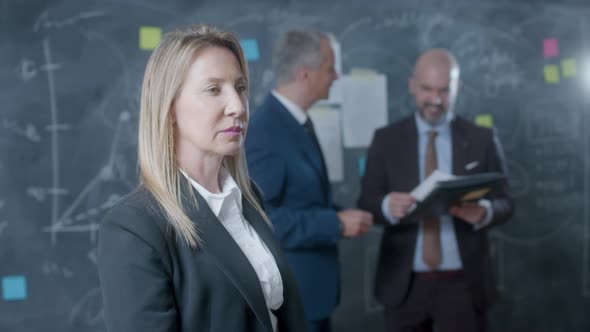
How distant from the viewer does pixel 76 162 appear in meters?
2.47

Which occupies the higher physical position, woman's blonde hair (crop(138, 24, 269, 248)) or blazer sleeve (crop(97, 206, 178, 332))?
woman's blonde hair (crop(138, 24, 269, 248))

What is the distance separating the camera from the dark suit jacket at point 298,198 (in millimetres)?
2076

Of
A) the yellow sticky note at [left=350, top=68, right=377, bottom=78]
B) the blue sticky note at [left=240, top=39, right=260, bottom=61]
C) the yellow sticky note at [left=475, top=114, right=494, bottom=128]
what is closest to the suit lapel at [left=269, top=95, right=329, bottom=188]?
the blue sticky note at [left=240, top=39, right=260, bottom=61]

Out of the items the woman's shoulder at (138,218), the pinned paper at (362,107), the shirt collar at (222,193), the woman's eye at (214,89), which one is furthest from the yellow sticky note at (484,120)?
the woman's shoulder at (138,218)

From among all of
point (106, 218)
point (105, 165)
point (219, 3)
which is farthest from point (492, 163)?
point (106, 218)

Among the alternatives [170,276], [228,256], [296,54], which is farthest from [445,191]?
[170,276]

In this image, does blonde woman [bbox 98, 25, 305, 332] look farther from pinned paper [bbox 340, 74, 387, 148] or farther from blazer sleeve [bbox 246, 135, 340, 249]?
pinned paper [bbox 340, 74, 387, 148]

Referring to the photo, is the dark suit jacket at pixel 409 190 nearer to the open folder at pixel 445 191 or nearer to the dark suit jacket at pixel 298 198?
the open folder at pixel 445 191

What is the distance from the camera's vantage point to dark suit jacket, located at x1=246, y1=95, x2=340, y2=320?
6.81 ft

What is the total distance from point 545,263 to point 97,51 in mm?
3046

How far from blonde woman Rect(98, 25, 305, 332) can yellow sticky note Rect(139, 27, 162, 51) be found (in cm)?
147

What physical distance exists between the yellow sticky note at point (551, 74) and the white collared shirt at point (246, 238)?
3128 millimetres

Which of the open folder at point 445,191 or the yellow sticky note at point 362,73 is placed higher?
the yellow sticky note at point 362,73

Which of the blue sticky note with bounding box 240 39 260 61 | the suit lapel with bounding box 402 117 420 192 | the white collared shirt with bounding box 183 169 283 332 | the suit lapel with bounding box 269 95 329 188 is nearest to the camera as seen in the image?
the white collared shirt with bounding box 183 169 283 332
